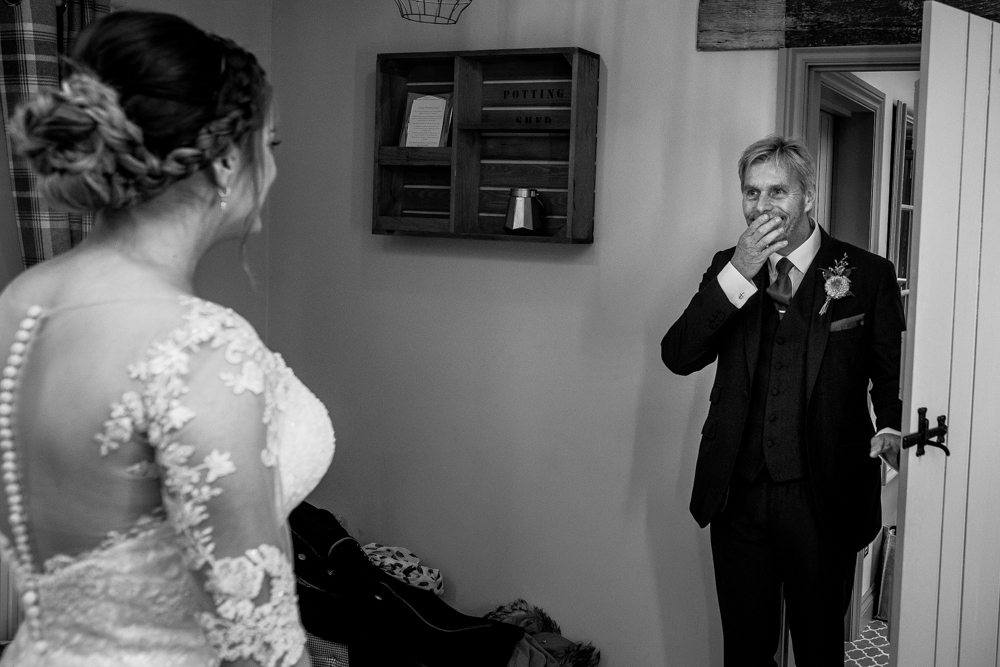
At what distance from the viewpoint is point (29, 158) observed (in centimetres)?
103

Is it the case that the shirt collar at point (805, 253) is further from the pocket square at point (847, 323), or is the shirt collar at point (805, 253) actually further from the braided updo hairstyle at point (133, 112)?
the braided updo hairstyle at point (133, 112)

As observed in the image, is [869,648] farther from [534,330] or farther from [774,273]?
[774,273]

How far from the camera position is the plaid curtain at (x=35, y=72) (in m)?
2.60

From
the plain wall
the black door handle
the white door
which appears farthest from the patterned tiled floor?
the black door handle

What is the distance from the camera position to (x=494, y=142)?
336cm

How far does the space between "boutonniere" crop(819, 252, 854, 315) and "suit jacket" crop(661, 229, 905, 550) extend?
0.04 feet

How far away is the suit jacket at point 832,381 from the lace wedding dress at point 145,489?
64.2 inches

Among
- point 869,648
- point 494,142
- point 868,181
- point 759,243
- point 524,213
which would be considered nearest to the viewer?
point 759,243

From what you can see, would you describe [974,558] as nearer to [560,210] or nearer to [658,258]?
[658,258]

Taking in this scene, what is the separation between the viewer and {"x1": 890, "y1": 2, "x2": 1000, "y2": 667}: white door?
2.44 metres

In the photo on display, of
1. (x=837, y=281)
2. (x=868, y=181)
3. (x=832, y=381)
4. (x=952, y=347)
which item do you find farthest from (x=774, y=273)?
(x=868, y=181)

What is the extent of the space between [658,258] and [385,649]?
141 cm

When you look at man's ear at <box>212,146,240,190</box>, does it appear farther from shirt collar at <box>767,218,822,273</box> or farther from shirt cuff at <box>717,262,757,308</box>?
shirt collar at <box>767,218,822,273</box>

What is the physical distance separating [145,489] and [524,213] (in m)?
2.28
